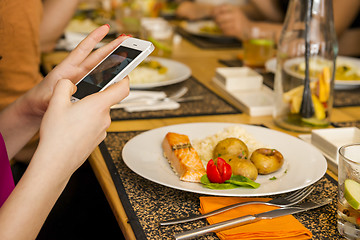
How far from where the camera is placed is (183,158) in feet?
2.99

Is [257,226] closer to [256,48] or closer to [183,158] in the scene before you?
[183,158]

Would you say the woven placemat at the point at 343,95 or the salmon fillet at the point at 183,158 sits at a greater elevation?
the salmon fillet at the point at 183,158

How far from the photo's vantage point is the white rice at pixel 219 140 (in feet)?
3.34

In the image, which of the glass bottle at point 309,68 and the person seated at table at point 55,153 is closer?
the person seated at table at point 55,153

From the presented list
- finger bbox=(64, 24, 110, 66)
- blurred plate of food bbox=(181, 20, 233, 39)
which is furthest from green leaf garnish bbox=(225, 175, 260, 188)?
blurred plate of food bbox=(181, 20, 233, 39)

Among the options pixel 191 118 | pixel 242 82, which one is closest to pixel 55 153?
pixel 191 118

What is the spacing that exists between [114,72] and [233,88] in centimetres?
79

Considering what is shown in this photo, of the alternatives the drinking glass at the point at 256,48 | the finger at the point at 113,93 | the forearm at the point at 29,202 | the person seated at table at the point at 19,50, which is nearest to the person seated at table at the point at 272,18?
the drinking glass at the point at 256,48

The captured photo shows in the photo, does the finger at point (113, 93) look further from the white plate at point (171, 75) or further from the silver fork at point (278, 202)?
the white plate at point (171, 75)

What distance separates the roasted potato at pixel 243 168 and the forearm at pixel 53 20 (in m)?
1.34

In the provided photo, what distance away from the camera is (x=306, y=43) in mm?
1270

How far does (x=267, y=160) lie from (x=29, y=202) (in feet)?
1.56

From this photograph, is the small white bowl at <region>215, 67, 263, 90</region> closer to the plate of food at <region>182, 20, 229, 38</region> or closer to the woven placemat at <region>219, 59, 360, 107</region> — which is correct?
the woven placemat at <region>219, 59, 360, 107</region>

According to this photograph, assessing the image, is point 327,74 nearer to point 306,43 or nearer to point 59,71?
point 306,43
